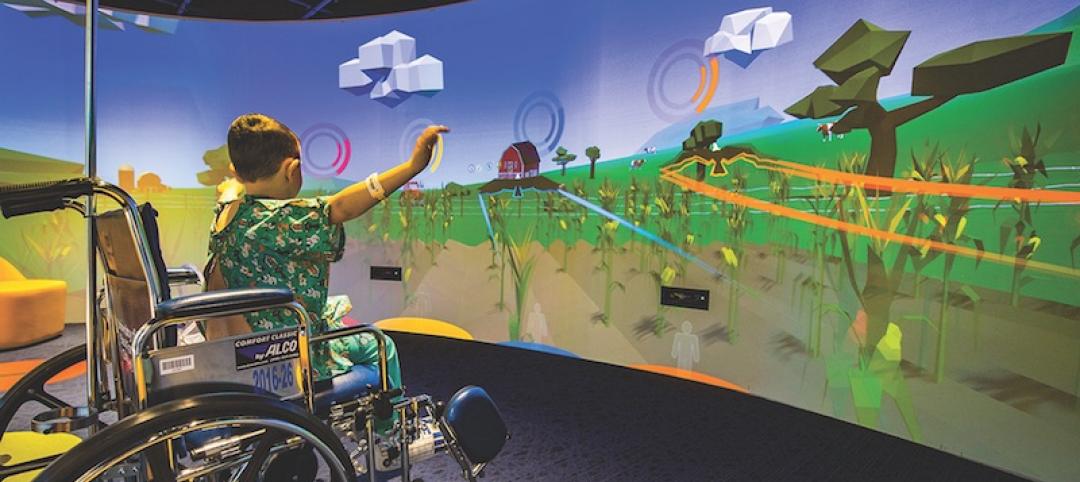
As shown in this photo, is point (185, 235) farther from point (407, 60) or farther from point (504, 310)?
point (504, 310)

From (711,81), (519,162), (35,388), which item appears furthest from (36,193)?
(711,81)

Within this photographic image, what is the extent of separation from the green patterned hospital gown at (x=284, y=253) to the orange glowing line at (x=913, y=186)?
1990mm

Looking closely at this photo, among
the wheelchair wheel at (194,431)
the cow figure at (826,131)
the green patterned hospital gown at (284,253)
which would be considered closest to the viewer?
the wheelchair wheel at (194,431)

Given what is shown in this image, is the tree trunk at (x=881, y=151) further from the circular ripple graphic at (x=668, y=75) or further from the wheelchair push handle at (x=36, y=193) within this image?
the wheelchair push handle at (x=36, y=193)

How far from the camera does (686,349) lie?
2.76 m

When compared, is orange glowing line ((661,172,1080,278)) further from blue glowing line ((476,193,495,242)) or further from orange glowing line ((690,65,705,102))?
blue glowing line ((476,193,495,242))

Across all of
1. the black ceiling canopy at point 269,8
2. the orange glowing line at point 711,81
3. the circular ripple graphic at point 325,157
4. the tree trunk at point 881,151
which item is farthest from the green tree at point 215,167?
the tree trunk at point 881,151

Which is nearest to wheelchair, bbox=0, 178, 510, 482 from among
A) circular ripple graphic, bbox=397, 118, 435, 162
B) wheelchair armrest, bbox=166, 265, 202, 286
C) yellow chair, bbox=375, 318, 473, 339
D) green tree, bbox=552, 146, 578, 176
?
wheelchair armrest, bbox=166, 265, 202, 286

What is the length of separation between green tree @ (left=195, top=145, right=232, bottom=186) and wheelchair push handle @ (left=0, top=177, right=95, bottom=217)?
303 cm

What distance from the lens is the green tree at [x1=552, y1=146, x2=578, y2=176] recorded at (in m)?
3.05

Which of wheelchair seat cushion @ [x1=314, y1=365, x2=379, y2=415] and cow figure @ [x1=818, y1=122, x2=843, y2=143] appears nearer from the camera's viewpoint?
wheelchair seat cushion @ [x1=314, y1=365, x2=379, y2=415]

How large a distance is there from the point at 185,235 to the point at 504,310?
8.67ft

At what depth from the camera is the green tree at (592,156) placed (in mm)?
2975

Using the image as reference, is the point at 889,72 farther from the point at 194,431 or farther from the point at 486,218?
the point at 194,431
